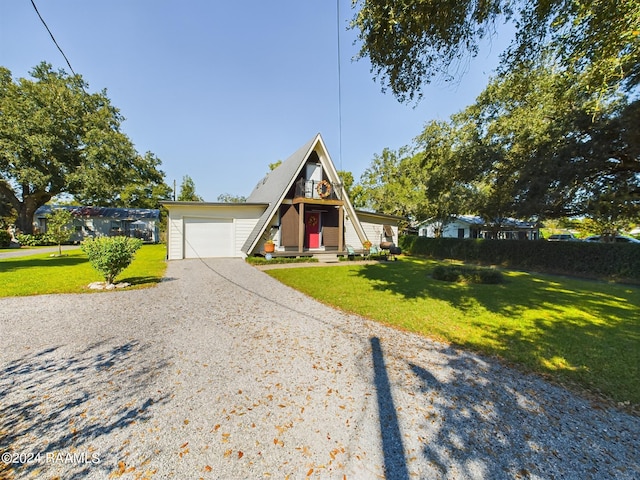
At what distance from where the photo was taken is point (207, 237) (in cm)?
1477

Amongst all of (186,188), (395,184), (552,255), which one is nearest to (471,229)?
(395,184)

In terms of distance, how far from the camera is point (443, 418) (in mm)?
2479

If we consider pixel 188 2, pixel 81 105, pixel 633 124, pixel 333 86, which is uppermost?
pixel 81 105

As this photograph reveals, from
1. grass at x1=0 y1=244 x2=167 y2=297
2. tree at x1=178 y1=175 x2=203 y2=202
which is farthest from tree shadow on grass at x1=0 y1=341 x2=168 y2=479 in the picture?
tree at x1=178 y1=175 x2=203 y2=202

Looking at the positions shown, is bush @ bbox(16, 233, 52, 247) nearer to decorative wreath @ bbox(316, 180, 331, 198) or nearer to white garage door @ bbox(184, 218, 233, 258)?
white garage door @ bbox(184, 218, 233, 258)

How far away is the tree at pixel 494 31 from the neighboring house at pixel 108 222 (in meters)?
30.1

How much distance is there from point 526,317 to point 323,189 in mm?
10948

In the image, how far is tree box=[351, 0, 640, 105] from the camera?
3506 mm

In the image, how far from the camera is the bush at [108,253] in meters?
7.16

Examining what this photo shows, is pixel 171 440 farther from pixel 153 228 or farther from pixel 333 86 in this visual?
pixel 153 228

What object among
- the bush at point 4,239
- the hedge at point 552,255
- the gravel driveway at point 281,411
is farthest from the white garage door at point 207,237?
the bush at point 4,239

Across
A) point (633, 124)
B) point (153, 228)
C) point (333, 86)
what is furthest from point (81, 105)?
point (633, 124)

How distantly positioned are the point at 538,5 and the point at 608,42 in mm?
1709

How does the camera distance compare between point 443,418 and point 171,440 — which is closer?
point 171,440
